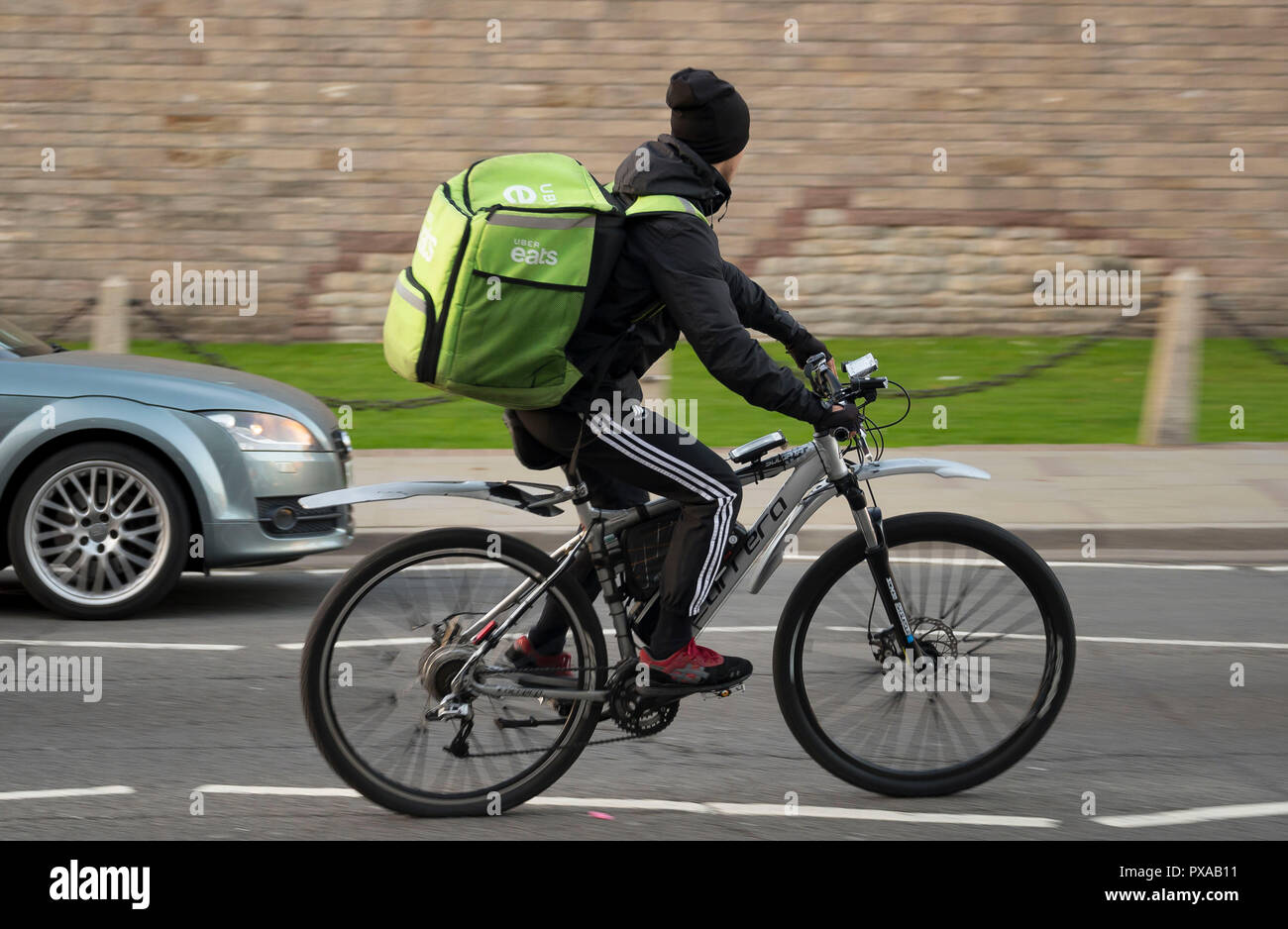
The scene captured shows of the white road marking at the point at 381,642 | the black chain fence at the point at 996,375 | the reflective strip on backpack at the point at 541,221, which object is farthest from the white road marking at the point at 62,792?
the black chain fence at the point at 996,375

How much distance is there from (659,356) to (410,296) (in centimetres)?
66

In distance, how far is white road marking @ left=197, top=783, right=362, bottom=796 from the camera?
451cm

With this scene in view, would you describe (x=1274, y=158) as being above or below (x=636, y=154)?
above

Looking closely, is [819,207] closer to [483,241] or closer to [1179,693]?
[1179,693]

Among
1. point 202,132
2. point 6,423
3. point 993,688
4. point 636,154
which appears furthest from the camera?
point 202,132

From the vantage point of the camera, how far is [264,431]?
23.4ft

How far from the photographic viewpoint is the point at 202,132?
1742 centimetres

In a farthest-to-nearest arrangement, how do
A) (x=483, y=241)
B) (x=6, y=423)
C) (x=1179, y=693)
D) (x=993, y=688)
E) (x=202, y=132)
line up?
(x=202, y=132) < (x=6, y=423) < (x=1179, y=693) < (x=993, y=688) < (x=483, y=241)

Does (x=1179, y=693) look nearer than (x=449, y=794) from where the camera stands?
No

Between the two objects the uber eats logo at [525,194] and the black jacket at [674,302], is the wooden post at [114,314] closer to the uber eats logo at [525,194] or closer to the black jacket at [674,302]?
the black jacket at [674,302]

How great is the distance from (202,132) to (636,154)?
47.2 feet

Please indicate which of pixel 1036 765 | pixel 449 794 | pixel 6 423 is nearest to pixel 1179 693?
pixel 1036 765

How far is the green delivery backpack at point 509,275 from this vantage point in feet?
12.5

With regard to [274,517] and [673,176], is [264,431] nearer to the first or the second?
[274,517]
